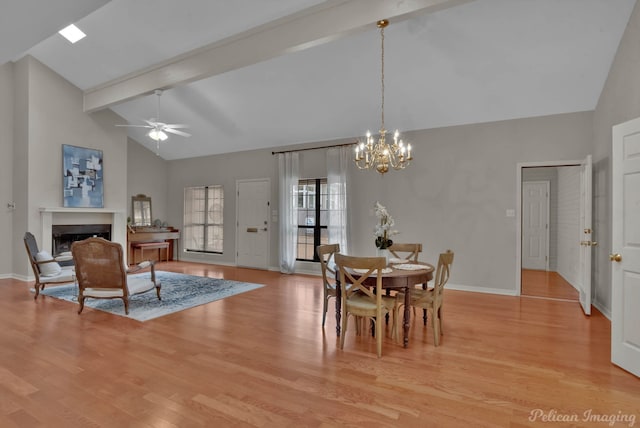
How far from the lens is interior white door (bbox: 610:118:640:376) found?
2643mm

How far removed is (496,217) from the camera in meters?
5.33

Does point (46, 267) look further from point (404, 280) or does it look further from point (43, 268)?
point (404, 280)

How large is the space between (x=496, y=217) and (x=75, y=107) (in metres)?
7.90

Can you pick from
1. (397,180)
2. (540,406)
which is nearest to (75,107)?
(397,180)

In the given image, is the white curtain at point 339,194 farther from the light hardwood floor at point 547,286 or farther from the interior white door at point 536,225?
the interior white door at point 536,225

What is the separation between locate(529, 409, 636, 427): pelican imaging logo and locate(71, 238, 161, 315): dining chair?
4219 mm

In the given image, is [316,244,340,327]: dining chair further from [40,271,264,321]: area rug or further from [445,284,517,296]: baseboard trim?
[445,284,517,296]: baseboard trim

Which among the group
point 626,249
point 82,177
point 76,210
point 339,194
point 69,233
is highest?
point 82,177

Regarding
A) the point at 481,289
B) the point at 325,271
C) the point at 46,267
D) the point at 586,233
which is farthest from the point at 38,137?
the point at 586,233

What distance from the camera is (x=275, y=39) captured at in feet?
13.2

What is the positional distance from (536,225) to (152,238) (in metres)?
8.83

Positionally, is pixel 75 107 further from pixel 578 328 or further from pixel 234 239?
pixel 578 328

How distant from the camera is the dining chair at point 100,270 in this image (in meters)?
4.07

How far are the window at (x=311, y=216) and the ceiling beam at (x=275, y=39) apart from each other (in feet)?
9.83
